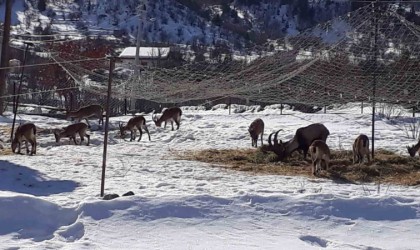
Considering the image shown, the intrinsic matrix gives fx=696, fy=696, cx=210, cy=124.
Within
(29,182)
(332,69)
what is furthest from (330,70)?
(29,182)

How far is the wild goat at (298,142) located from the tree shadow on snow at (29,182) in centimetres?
551

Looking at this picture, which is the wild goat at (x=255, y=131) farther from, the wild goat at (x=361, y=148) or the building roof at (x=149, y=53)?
the building roof at (x=149, y=53)

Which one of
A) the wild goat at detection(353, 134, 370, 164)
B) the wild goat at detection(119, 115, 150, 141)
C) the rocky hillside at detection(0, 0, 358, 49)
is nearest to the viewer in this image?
the wild goat at detection(353, 134, 370, 164)

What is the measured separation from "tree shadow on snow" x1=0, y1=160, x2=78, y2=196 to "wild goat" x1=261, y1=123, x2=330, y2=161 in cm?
551

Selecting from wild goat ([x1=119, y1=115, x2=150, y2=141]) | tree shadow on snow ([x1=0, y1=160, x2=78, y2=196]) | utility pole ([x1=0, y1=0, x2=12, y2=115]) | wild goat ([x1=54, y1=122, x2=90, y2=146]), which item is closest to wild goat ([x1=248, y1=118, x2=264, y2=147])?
wild goat ([x1=119, y1=115, x2=150, y2=141])

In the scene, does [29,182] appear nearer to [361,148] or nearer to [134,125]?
[361,148]

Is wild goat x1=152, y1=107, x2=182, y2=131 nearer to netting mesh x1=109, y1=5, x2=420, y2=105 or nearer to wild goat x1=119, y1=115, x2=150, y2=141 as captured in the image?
netting mesh x1=109, y1=5, x2=420, y2=105

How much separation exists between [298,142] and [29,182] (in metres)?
6.53

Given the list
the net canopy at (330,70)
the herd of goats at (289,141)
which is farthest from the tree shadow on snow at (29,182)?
the net canopy at (330,70)

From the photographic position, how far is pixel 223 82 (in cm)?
1795

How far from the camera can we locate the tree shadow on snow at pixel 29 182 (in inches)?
439

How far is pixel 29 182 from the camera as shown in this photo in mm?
11914

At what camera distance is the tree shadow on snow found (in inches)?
439

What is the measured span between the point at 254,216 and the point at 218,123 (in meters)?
13.6
